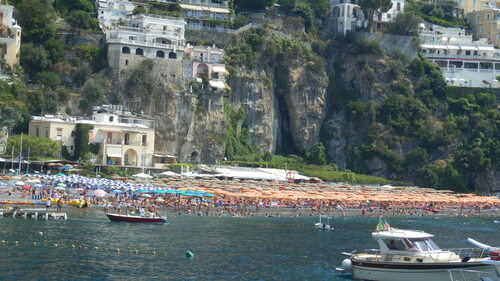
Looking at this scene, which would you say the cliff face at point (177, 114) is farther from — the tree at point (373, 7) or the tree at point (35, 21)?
the tree at point (373, 7)

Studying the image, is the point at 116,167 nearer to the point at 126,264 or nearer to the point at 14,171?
the point at 14,171

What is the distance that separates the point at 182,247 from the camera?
2191 inches

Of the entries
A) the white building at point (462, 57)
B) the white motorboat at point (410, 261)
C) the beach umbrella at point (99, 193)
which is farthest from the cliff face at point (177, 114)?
the white motorboat at point (410, 261)

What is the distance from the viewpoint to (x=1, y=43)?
94312mm

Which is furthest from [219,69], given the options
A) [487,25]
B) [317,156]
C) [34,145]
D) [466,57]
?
[487,25]

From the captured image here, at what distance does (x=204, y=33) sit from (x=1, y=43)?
25.0 metres

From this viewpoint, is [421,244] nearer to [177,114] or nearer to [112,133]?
[112,133]

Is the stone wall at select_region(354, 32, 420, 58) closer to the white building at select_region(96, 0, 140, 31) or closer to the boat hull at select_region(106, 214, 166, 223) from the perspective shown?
the white building at select_region(96, 0, 140, 31)

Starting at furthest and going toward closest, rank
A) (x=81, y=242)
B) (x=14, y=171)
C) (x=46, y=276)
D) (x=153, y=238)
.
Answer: (x=14, y=171) → (x=153, y=238) → (x=81, y=242) → (x=46, y=276)

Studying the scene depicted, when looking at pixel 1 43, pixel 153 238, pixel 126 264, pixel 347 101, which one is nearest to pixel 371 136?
pixel 347 101

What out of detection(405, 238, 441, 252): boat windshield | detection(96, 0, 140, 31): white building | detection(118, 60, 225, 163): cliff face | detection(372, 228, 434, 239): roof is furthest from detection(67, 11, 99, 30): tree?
detection(405, 238, 441, 252): boat windshield

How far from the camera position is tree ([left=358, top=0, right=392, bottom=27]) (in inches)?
4670

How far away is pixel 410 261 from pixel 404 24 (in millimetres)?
82401

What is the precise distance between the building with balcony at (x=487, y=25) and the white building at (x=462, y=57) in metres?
6.08
